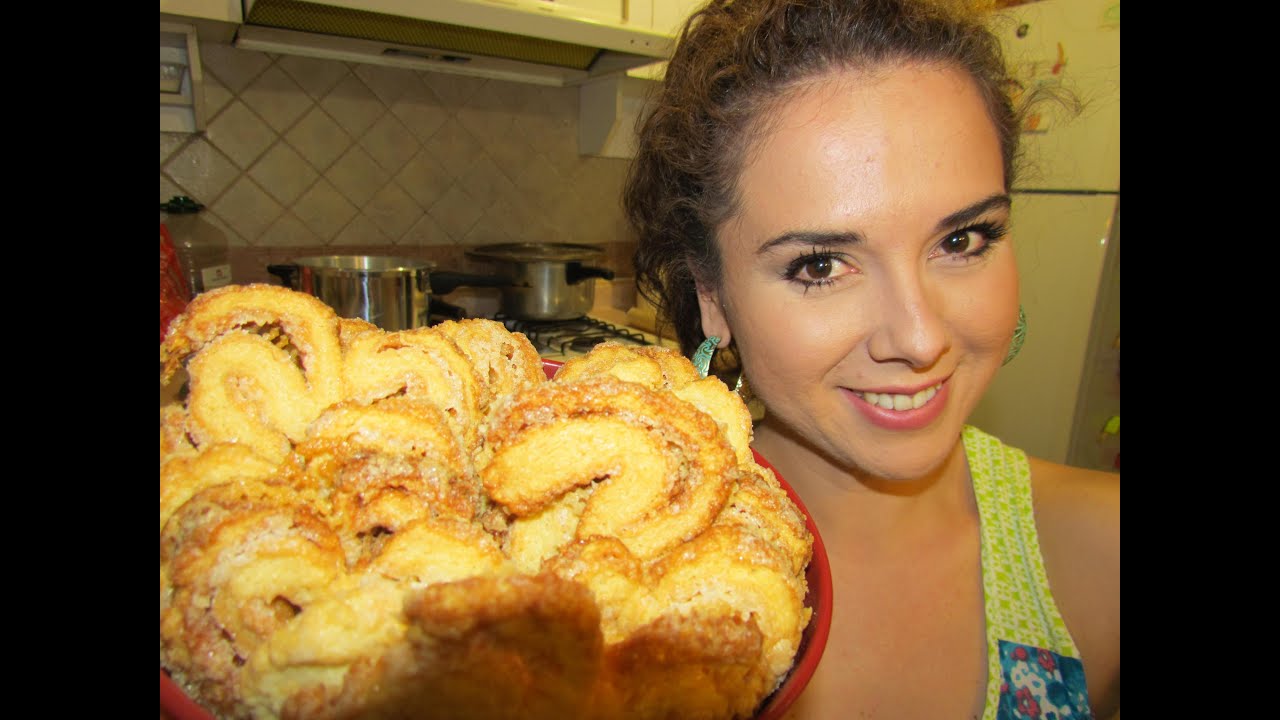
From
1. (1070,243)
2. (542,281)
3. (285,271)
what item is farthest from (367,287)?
(1070,243)

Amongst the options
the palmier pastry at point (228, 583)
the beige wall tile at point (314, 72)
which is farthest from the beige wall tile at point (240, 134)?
the palmier pastry at point (228, 583)

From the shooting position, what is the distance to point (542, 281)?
257 centimetres

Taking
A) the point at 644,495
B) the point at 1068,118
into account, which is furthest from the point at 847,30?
the point at 1068,118

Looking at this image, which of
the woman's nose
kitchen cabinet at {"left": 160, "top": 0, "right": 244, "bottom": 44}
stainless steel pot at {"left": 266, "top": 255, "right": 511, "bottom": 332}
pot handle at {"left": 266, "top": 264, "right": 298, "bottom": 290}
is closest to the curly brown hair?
the woman's nose

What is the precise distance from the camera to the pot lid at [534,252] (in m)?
2.54

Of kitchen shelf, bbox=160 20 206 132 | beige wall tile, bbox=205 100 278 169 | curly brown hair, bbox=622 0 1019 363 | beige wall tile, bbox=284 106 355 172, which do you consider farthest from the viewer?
beige wall tile, bbox=284 106 355 172

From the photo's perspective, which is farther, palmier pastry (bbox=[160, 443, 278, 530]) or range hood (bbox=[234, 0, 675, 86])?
range hood (bbox=[234, 0, 675, 86])

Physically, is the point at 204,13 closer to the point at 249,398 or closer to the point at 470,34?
the point at 470,34

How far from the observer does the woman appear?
2.56ft

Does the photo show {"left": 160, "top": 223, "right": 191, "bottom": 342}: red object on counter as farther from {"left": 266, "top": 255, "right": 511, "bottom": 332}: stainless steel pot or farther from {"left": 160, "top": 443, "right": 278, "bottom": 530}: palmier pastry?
{"left": 160, "top": 443, "right": 278, "bottom": 530}: palmier pastry

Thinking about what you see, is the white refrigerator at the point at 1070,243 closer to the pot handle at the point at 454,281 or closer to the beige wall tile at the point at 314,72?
the pot handle at the point at 454,281

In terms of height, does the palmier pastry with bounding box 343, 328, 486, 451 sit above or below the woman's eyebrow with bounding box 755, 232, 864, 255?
below

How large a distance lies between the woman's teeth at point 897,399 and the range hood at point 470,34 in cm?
133

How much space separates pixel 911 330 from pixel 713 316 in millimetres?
342
